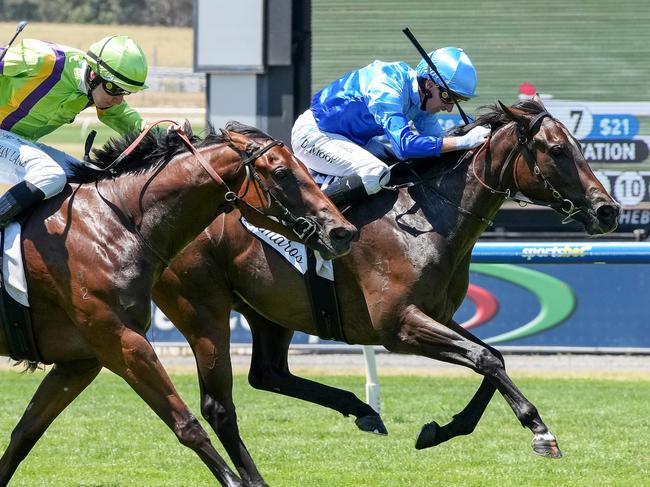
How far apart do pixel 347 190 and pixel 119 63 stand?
50.4 inches

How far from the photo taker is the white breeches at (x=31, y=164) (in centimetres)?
523

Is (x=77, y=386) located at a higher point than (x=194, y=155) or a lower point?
lower

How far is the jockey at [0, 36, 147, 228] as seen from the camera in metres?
5.24

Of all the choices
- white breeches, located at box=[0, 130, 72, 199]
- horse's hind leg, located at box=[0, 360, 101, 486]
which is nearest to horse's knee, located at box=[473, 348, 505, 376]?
horse's hind leg, located at box=[0, 360, 101, 486]

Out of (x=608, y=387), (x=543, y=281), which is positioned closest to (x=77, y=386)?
(x=608, y=387)

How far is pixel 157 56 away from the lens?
3356cm

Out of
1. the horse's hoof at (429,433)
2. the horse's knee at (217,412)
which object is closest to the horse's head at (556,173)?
the horse's hoof at (429,433)

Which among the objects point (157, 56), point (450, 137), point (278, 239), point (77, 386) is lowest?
point (157, 56)

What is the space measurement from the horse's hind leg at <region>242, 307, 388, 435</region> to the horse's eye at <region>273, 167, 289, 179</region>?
149 cm

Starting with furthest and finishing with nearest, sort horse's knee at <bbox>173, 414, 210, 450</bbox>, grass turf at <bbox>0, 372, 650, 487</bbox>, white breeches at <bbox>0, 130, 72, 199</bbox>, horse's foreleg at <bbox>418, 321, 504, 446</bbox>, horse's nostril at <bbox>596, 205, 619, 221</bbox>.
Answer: grass turf at <bbox>0, 372, 650, 487</bbox> → horse's foreleg at <bbox>418, 321, 504, 446</bbox> → horse's nostril at <bbox>596, 205, 619, 221</bbox> → white breeches at <bbox>0, 130, 72, 199</bbox> → horse's knee at <bbox>173, 414, 210, 450</bbox>

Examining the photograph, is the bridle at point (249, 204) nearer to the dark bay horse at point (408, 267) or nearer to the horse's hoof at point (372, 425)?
the dark bay horse at point (408, 267)

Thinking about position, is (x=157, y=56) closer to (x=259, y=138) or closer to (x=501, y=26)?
(x=501, y=26)

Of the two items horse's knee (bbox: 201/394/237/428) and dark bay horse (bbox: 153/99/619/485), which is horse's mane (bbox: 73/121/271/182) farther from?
horse's knee (bbox: 201/394/237/428)

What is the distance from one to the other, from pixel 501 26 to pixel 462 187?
6559 millimetres
